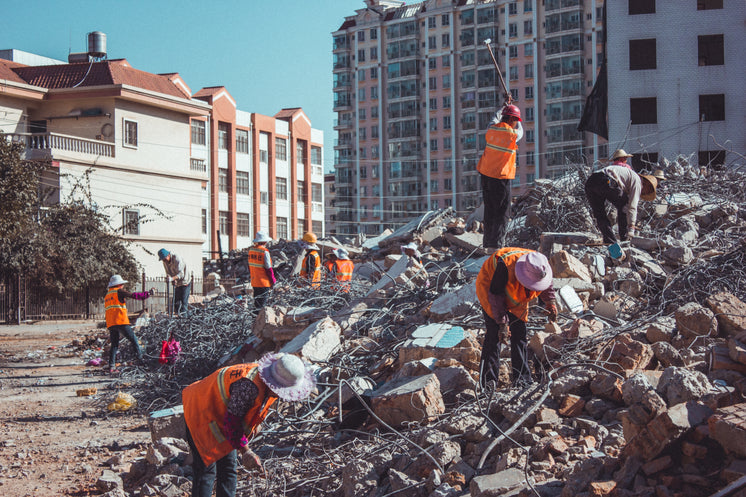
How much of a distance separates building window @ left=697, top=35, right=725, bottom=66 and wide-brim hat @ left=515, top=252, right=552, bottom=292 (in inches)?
1080

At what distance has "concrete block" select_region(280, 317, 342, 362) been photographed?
7848mm

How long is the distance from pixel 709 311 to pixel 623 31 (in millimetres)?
25712

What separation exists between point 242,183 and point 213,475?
45.7 metres

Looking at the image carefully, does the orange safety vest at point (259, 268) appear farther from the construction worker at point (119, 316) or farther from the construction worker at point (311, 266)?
the construction worker at point (119, 316)

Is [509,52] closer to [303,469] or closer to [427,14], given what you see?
[427,14]

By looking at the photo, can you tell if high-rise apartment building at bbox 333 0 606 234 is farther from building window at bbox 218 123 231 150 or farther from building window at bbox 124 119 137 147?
building window at bbox 124 119 137 147

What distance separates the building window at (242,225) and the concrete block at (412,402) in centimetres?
4378

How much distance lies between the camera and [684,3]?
29141 millimetres

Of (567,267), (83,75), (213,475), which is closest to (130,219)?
(83,75)

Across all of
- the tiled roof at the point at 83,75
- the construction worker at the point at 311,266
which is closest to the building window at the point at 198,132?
the tiled roof at the point at 83,75

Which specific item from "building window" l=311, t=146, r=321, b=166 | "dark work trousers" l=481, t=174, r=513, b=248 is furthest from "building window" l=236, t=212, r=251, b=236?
"dark work trousers" l=481, t=174, r=513, b=248

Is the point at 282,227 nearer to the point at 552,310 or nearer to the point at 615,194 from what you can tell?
the point at 615,194

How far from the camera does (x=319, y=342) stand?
26.4ft

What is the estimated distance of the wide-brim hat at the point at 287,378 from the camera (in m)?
4.07
